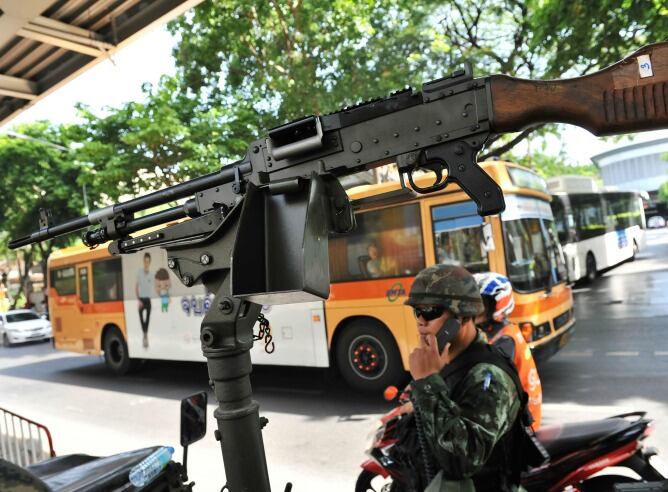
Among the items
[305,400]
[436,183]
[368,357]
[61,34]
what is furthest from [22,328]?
[436,183]

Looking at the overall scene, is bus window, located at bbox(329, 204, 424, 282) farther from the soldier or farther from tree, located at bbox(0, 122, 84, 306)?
tree, located at bbox(0, 122, 84, 306)

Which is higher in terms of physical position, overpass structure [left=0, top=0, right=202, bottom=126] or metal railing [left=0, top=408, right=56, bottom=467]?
overpass structure [left=0, top=0, right=202, bottom=126]

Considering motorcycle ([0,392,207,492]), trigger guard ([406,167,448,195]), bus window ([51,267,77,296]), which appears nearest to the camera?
trigger guard ([406,167,448,195])

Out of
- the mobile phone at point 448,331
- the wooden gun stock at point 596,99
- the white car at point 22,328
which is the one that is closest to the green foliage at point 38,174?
the white car at point 22,328

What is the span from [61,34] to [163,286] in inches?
241

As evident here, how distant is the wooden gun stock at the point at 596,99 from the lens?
1468 millimetres

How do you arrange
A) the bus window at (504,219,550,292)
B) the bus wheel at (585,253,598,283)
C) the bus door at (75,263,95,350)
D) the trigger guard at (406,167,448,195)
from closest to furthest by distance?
the trigger guard at (406,167,448,195) < the bus window at (504,219,550,292) < the bus door at (75,263,95,350) < the bus wheel at (585,253,598,283)

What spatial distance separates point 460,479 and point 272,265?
0.92m

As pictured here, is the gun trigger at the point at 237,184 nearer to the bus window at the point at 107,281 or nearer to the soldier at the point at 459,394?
the soldier at the point at 459,394

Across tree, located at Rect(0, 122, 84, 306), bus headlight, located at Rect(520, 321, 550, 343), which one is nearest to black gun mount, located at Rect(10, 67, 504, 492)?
bus headlight, located at Rect(520, 321, 550, 343)

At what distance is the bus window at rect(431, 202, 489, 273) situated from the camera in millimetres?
6664

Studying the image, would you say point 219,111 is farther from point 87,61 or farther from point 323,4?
point 87,61

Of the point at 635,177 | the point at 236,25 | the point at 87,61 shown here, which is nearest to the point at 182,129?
the point at 236,25

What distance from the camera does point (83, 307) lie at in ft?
38.5
